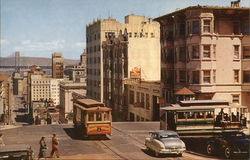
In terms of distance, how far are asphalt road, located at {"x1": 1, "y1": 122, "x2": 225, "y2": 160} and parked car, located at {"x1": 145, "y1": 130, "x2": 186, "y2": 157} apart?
0.65m

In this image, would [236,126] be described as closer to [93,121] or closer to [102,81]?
[93,121]

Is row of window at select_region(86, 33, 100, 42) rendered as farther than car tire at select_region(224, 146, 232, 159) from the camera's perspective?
Yes

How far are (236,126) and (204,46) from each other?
1803 centimetres

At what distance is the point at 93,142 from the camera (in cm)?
3203

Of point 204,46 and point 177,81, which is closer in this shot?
point 204,46

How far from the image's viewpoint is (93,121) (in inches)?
1271

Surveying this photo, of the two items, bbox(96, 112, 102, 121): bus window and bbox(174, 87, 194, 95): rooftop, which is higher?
bbox(174, 87, 194, 95): rooftop

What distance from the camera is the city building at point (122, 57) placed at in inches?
2778

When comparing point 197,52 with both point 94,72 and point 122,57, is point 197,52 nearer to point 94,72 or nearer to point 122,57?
point 122,57

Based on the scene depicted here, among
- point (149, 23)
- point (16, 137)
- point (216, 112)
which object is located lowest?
point (16, 137)

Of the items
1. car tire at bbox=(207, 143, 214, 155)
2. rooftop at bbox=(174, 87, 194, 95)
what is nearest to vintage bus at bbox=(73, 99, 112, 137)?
→ car tire at bbox=(207, 143, 214, 155)

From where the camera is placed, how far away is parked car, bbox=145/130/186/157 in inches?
992

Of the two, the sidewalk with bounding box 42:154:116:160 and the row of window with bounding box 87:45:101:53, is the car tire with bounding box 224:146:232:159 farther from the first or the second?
the row of window with bounding box 87:45:101:53

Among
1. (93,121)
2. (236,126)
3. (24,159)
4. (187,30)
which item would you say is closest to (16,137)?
(93,121)
